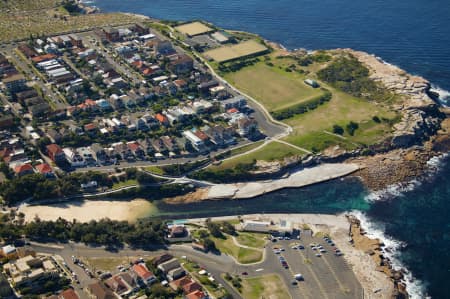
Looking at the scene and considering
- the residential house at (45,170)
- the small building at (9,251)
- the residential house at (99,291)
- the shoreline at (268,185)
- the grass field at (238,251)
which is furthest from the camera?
the residential house at (45,170)

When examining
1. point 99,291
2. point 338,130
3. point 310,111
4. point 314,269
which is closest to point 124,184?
point 99,291

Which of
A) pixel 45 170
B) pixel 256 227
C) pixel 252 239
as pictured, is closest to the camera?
pixel 252 239

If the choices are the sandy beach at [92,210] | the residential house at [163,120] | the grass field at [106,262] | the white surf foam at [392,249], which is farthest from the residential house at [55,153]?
the white surf foam at [392,249]

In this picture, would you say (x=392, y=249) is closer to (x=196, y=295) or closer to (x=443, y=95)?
(x=196, y=295)

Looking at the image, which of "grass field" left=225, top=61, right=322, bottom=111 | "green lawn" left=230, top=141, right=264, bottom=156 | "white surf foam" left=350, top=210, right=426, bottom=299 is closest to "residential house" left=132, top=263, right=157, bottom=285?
"white surf foam" left=350, top=210, right=426, bottom=299

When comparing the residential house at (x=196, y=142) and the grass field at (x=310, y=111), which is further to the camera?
the grass field at (x=310, y=111)

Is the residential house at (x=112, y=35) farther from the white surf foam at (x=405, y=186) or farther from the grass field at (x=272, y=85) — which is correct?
the white surf foam at (x=405, y=186)
